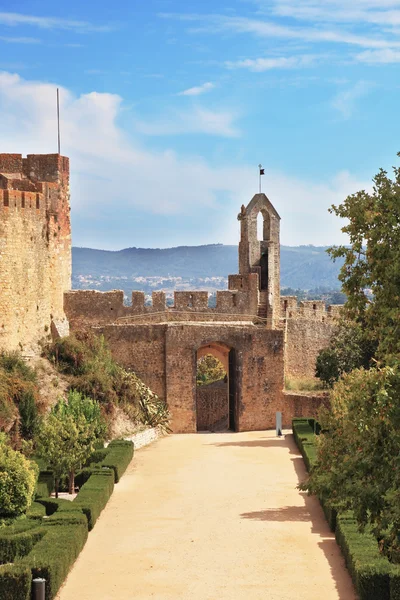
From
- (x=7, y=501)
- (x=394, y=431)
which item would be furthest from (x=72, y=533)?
(x=394, y=431)

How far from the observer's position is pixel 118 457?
88.7ft

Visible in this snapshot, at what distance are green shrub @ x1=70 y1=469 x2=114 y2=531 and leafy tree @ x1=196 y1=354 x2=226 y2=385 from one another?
24.0 metres

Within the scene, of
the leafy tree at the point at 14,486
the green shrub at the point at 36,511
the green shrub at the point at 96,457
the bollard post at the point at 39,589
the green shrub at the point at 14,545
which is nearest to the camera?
the bollard post at the point at 39,589

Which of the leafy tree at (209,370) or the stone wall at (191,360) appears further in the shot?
the leafy tree at (209,370)

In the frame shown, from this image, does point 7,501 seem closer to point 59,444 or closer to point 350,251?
point 59,444

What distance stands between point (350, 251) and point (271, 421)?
20.2 meters

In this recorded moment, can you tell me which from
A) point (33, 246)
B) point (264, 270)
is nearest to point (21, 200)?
point (33, 246)

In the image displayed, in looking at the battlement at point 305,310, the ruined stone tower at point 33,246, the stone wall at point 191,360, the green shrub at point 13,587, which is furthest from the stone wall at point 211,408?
the green shrub at point 13,587

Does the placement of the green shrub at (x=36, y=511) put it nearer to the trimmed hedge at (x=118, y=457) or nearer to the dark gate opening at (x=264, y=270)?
the trimmed hedge at (x=118, y=457)

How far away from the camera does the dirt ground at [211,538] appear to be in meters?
17.0

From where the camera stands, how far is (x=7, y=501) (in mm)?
19875

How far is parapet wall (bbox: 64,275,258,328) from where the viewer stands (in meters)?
35.2

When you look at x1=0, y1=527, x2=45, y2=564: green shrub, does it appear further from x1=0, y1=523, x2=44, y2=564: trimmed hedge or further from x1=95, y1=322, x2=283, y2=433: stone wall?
x1=95, y1=322, x2=283, y2=433: stone wall

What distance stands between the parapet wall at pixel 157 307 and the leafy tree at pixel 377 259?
19.9 meters
